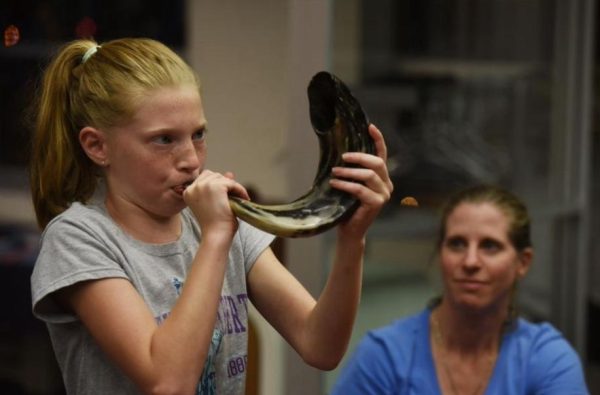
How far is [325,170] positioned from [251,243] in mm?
221

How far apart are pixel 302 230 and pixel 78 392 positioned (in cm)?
41

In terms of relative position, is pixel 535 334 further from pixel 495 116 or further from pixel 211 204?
pixel 495 116

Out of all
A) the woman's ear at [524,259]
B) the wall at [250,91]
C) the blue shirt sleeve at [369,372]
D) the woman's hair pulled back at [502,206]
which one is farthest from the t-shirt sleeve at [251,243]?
the wall at [250,91]

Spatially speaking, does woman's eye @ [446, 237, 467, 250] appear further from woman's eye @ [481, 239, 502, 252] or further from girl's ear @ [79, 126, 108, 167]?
girl's ear @ [79, 126, 108, 167]

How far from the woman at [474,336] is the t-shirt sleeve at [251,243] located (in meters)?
1.18

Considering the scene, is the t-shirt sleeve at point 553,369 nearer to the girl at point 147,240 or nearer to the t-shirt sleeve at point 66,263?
the girl at point 147,240

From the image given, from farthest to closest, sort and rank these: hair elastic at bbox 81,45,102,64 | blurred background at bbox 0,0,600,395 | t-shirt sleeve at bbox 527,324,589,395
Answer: blurred background at bbox 0,0,600,395, t-shirt sleeve at bbox 527,324,589,395, hair elastic at bbox 81,45,102,64

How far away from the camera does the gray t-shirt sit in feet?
5.78

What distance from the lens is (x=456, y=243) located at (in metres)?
3.18

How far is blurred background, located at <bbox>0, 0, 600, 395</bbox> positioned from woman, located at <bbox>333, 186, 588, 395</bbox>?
62cm

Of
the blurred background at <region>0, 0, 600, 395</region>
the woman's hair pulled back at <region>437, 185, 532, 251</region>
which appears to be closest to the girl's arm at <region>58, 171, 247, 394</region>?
the woman's hair pulled back at <region>437, 185, 532, 251</region>

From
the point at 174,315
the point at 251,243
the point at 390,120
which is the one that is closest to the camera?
the point at 174,315

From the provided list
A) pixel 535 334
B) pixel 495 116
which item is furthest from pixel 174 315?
pixel 495 116

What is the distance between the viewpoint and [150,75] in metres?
1.80
